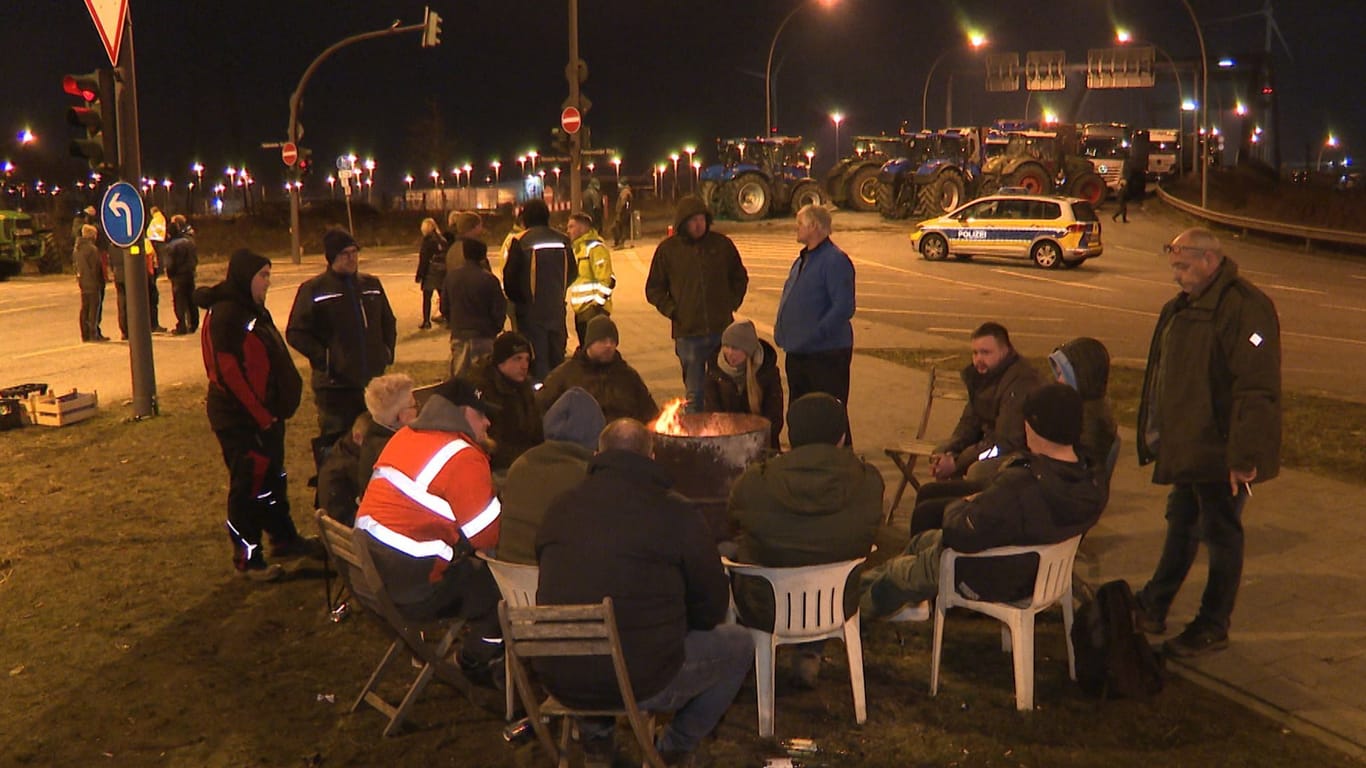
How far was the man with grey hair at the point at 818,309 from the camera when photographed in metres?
8.09

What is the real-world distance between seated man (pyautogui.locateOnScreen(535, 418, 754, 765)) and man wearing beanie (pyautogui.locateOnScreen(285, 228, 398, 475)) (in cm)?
399

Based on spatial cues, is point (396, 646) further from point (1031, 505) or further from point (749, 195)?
point (749, 195)

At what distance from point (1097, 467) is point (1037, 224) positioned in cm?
2063

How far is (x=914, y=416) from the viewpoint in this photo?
10.9 meters

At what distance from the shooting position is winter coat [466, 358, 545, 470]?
7.00 meters

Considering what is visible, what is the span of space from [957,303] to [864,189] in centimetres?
1846

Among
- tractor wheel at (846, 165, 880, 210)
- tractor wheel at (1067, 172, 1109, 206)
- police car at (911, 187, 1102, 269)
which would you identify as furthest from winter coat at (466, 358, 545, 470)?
tractor wheel at (1067, 172, 1109, 206)

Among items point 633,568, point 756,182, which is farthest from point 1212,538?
point 756,182

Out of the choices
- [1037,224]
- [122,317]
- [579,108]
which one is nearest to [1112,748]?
[579,108]

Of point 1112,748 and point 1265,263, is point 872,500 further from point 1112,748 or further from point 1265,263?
point 1265,263

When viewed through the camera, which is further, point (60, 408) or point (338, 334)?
point (60, 408)

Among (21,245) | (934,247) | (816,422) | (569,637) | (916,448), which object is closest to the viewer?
(569,637)

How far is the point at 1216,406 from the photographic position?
5.66 m

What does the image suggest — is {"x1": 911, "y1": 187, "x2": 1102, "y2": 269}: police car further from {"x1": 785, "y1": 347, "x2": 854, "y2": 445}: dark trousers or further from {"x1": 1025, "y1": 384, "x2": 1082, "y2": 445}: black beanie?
{"x1": 1025, "y1": 384, "x2": 1082, "y2": 445}: black beanie
